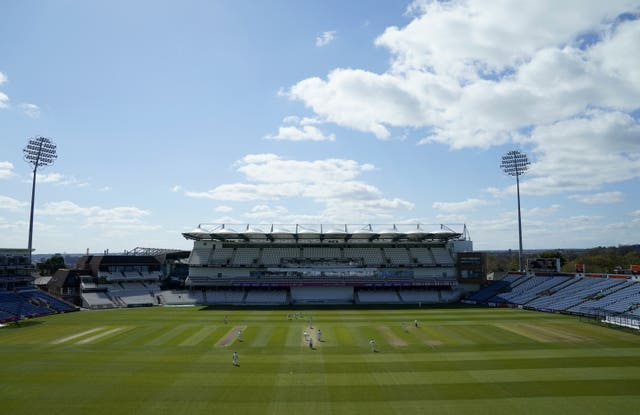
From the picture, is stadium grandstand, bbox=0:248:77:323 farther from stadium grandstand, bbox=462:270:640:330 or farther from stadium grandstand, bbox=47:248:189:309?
stadium grandstand, bbox=462:270:640:330

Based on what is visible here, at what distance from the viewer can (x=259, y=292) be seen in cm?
6781

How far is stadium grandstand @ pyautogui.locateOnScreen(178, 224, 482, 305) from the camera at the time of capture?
67.1 m

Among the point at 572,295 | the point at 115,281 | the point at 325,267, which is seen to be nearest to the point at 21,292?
the point at 115,281

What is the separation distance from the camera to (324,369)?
25328 mm

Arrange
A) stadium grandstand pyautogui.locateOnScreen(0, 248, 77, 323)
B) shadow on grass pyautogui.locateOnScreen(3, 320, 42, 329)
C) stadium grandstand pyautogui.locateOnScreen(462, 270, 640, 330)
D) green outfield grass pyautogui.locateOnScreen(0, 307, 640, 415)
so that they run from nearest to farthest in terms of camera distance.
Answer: green outfield grass pyautogui.locateOnScreen(0, 307, 640, 415), shadow on grass pyautogui.locateOnScreen(3, 320, 42, 329), stadium grandstand pyautogui.locateOnScreen(462, 270, 640, 330), stadium grandstand pyautogui.locateOnScreen(0, 248, 77, 323)

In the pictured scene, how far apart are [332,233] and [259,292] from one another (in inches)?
614

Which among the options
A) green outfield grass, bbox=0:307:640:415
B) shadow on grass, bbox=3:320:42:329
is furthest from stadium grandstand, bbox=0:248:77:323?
green outfield grass, bbox=0:307:640:415

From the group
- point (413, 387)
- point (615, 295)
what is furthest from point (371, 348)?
point (615, 295)

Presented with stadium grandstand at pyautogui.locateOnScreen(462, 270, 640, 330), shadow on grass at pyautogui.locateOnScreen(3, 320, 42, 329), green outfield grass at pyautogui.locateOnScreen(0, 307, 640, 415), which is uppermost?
stadium grandstand at pyautogui.locateOnScreen(462, 270, 640, 330)

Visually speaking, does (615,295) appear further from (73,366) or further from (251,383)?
(73,366)

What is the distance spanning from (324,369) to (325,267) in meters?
45.7

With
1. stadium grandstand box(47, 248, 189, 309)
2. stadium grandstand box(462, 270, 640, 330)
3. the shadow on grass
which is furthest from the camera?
stadium grandstand box(47, 248, 189, 309)

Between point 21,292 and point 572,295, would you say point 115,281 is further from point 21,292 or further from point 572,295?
point 572,295

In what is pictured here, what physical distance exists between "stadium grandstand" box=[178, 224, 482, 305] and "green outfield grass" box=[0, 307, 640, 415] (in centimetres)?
2426
